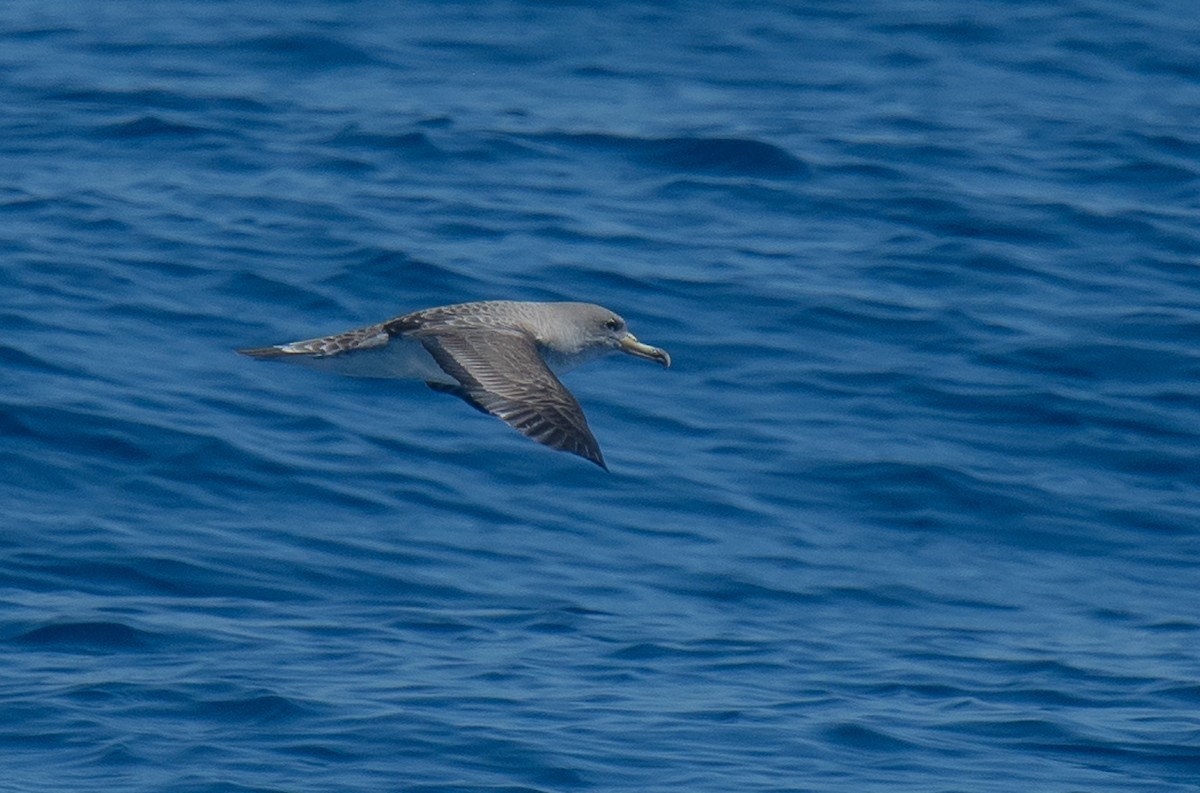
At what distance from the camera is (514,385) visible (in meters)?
7.59

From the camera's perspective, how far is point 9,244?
1326 centimetres

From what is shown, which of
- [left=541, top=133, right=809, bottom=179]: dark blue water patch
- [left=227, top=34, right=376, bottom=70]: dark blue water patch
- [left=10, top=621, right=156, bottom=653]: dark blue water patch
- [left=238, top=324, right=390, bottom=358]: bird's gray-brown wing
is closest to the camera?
[left=238, top=324, right=390, bottom=358]: bird's gray-brown wing

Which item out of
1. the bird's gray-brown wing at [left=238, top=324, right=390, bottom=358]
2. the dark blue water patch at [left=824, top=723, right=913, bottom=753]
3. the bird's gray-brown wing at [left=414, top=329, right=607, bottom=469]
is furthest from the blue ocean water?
the bird's gray-brown wing at [left=414, top=329, right=607, bottom=469]

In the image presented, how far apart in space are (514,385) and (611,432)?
3962 mm

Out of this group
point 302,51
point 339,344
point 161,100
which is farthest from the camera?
point 302,51

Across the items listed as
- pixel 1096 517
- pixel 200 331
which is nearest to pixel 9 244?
pixel 200 331

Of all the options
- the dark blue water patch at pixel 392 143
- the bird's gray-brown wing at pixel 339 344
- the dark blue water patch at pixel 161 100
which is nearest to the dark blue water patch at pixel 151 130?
the dark blue water patch at pixel 161 100

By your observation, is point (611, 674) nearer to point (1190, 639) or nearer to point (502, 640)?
point (502, 640)

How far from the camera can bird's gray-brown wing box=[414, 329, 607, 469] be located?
7.18 meters

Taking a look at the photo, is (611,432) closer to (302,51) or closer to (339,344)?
(339,344)

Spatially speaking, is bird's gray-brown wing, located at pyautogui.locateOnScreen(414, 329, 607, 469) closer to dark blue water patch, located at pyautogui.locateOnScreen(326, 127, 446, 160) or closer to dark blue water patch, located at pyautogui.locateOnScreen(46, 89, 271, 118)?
dark blue water patch, located at pyautogui.locateOnScreen(326, 127, 446, 160)

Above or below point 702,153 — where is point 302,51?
above

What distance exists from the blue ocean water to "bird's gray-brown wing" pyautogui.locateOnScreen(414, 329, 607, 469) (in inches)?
68.9

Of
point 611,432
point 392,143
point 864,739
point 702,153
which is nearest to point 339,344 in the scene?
point 864,739
